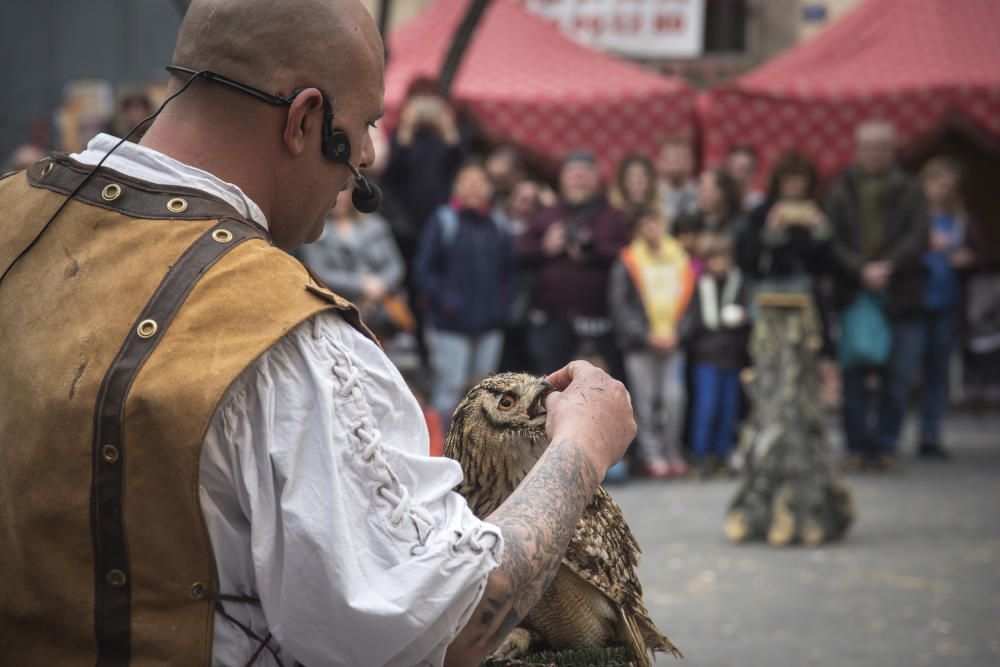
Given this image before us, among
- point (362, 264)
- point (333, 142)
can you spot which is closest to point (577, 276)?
point (362, 264)

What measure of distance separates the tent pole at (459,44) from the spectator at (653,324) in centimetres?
262

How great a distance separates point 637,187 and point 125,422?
8.10m

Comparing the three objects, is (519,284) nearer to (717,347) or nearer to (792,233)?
(717,347)

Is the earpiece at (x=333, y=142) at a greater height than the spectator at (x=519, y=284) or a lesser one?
greater

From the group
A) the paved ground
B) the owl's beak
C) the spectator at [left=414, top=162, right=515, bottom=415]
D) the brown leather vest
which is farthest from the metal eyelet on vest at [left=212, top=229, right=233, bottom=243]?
the spectator at [left=414, top=162, right=515, bottom=415]

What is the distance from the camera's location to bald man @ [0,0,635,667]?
162 cm

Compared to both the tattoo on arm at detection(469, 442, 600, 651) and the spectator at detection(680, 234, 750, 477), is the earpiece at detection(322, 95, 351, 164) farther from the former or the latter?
the spectator at detection(680, 234, 750, 477)

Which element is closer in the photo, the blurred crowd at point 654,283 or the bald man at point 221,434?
the bald man at point 221,434

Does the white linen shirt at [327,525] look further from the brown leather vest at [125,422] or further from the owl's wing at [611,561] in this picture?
the owl's wing at [611,561]

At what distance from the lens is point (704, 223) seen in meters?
9.72

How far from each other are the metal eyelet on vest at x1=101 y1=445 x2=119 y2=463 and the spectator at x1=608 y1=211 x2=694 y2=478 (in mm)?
7515

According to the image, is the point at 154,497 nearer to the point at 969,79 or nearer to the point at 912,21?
the point at 969,79

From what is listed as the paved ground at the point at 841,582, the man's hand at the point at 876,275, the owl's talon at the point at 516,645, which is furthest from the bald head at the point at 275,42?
the man's hand at the point at 876,275

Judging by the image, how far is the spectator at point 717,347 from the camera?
9.34 meters
